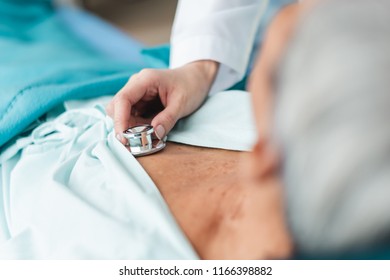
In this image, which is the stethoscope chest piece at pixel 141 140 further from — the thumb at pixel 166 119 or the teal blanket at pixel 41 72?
the teal blanket at pixel 41 72

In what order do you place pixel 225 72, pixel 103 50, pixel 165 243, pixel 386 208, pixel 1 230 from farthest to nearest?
pixel 103 50, pixel 225 72, pixel 1 230, pixel 165 243, pixel 386 208

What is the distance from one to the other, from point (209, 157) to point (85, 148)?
0.53 feet

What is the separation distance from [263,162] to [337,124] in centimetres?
6

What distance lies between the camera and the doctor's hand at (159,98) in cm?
69

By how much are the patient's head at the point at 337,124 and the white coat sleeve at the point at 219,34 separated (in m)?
0.57

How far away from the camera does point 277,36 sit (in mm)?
337

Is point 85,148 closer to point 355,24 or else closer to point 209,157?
point 209,157

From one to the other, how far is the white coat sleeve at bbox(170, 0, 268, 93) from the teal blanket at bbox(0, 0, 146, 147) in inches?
5.0

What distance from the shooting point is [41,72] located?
980mm

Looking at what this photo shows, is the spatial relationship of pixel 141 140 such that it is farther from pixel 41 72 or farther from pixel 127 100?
pixel 41 72

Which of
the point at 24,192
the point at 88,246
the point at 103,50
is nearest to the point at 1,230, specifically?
the point at 24,192

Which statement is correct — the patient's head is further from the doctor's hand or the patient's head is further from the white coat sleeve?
the white coat sleeve

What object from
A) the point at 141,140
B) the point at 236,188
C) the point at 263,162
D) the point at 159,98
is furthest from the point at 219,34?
the point at 263,162

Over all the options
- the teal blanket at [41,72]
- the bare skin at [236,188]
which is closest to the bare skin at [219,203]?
the bare skin at [236,188]
